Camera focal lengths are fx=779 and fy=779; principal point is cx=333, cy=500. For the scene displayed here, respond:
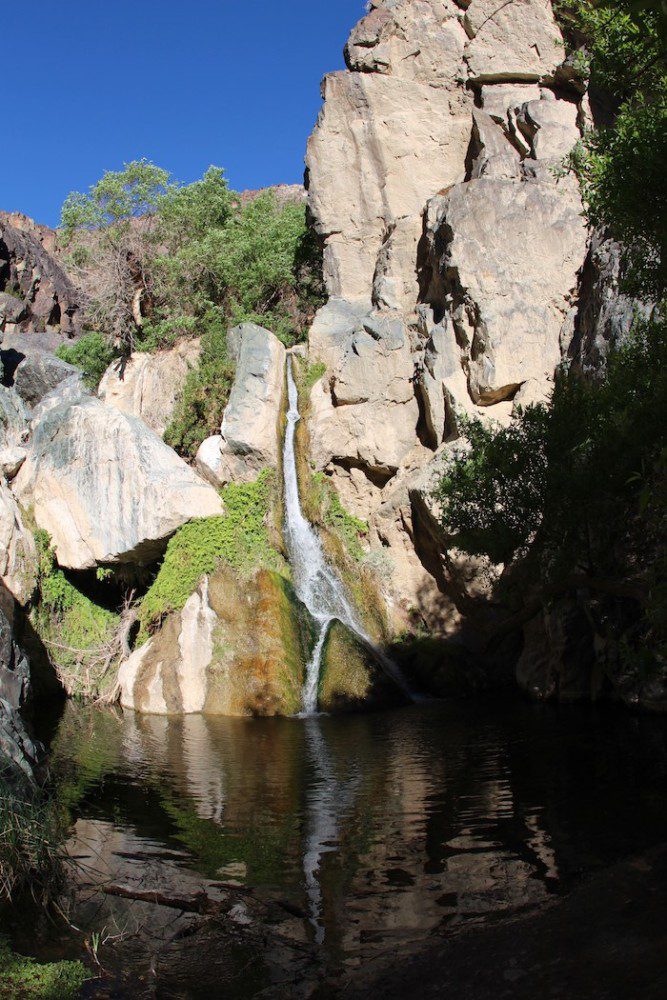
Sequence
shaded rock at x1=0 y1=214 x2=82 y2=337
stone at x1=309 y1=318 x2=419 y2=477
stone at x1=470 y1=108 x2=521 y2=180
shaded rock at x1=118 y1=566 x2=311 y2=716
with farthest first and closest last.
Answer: shaded rock at x1=0 y1=214 x2=82 y2=337, stone at x1=470 y1=108 x2=521 y2=180, stone at x1=309 y1=318 x2=419 y2=477, shaded rock at x1=118 y1=566 x2=311 y2=716

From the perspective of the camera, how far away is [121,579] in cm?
2159

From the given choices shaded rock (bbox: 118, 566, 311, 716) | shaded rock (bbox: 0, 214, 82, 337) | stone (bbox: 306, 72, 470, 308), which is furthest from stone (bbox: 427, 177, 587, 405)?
shaded rock (bbox: 0, 214, 82, 337)

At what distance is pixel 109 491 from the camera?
20641 mm

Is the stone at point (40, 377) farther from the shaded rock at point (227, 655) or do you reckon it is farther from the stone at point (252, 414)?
the shaded rock at point (227, 655)

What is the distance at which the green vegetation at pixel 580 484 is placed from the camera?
1188cm

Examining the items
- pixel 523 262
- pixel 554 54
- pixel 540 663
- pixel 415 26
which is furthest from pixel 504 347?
pixel 415 26

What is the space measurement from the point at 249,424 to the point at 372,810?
1438 centimetres

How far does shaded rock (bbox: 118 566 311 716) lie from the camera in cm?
1777

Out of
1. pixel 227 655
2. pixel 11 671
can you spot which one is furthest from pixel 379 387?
pixel 11 671

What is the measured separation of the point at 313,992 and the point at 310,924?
3.78 ft

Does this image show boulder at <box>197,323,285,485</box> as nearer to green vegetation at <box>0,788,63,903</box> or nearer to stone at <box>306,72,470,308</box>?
stone at <box>306,72,470,308</box>

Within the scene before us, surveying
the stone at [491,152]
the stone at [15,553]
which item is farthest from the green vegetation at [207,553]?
the stone at [491,152]

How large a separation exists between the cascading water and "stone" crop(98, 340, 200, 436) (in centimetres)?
523

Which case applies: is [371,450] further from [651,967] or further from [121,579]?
[651,967]
